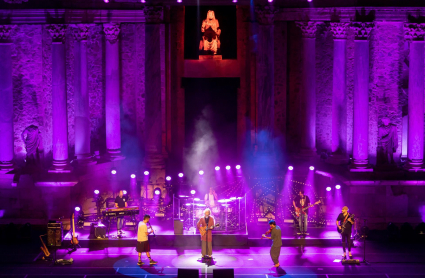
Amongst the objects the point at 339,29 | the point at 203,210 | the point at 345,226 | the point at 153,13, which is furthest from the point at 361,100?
the point at 153,13

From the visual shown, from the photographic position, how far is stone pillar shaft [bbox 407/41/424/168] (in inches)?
1037

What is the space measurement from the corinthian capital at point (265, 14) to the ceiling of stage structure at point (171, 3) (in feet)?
0.77

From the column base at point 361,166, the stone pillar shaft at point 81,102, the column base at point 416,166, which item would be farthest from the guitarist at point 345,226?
the stone pillar shaft at point 81,102

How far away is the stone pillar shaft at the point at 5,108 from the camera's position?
27109mm

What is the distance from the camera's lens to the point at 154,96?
27.3m

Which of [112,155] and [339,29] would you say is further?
[112,155]

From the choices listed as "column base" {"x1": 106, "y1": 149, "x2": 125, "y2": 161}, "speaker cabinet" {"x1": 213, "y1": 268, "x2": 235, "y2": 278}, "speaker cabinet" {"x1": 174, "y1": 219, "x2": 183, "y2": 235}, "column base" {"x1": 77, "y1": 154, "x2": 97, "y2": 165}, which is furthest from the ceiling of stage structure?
"speaker cabinet" {"x1": 213, "y1": 268, "x2": 235, "y2": 278}

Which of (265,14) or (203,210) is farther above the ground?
(265,14)

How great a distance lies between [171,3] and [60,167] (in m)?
9.32

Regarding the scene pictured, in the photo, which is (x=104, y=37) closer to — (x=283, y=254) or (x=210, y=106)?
(x=210, y=106)

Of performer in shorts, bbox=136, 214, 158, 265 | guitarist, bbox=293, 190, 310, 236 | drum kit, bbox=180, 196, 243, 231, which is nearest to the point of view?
performer in shorts, bbox=136, 214, 158, 265

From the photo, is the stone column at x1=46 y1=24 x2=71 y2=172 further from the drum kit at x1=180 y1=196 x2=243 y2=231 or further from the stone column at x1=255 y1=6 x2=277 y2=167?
the stone column at x1=255 y1=6 x2=277 y2=167

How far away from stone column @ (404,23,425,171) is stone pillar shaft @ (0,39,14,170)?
744 inches

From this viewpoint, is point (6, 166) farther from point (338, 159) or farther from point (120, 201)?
point (338, 159)
